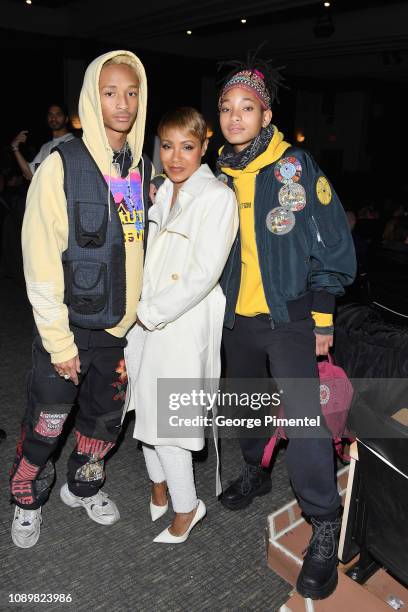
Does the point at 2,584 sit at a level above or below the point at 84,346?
below

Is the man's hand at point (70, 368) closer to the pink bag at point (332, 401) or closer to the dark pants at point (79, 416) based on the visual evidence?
the dark pants at point (79, 416)

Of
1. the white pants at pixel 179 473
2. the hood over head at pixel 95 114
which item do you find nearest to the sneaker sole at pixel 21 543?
the white pants at pixel 179 473

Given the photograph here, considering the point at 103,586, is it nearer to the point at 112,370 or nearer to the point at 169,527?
the point at 169,527

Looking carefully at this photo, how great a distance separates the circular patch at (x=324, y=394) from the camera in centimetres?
235

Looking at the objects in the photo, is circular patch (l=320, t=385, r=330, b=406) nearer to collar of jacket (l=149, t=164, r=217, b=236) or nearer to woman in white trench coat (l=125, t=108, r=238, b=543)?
woman in white trench coat (l=125, t=108, r=238, b=543)

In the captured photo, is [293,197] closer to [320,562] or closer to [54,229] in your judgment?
[54,229]

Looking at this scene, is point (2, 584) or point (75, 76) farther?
point (75, 76)

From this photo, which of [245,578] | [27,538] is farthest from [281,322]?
[27,538]

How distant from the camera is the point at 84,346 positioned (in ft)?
6.55

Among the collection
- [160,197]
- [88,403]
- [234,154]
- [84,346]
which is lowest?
[88,403]

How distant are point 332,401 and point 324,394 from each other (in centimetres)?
7

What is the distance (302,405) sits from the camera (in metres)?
1.95

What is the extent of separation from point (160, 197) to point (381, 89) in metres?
18.4

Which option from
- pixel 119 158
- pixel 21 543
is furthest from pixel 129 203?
pixel 21 543
